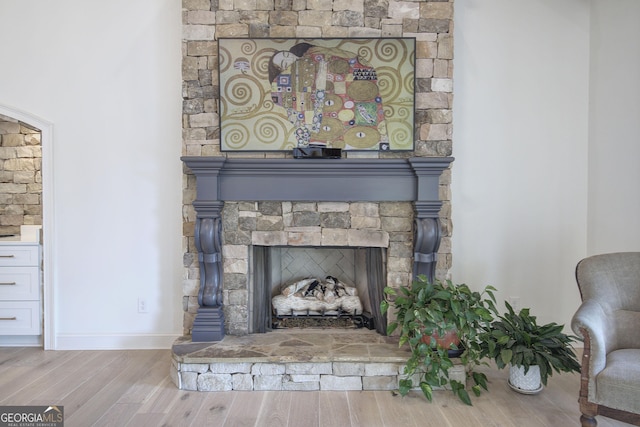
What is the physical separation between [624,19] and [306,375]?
347 centimetres

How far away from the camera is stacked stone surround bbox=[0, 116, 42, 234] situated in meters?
3.66

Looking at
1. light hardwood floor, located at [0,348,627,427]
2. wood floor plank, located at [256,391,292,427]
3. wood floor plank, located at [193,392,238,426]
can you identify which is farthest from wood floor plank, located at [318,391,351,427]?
wood floor plank, located at [193,392,238,426]

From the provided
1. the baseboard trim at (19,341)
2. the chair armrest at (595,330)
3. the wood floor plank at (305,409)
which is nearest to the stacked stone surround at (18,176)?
the baseboard trim at (19,341)

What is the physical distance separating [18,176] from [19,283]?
3.60ft

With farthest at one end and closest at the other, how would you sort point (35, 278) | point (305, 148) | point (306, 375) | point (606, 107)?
point (35, 278) < point (606, 107) < point (305, 148) < point (306, 375)

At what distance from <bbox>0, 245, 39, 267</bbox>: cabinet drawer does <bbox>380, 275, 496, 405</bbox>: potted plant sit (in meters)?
2.90

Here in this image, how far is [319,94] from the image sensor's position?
2.91m

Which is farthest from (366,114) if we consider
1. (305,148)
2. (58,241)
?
(58,241)

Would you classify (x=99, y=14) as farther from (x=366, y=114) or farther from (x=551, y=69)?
(x=551, y=69)

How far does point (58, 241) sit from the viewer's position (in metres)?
3.19

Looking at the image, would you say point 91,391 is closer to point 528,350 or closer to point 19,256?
point 19,256

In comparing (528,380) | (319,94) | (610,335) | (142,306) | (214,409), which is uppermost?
(319,94)

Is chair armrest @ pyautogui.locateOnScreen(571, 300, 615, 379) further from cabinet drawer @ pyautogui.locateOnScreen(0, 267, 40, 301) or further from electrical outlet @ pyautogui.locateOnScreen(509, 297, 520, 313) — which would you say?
cabinet drawer @ pyautogui.locateOnScreen(0, 267, 40, 301)

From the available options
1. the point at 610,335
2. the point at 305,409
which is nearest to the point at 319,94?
the point at 305,409
